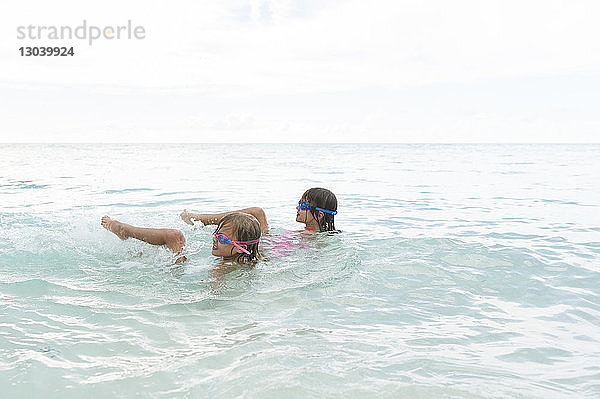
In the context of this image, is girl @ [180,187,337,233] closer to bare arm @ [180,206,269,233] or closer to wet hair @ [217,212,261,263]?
bare arm @ [180,206,269,233]

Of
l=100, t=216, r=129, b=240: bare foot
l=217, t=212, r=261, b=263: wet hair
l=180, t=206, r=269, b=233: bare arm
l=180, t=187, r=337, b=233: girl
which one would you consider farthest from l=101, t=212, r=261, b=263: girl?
l=180, t=187, r=337, b=233: girl

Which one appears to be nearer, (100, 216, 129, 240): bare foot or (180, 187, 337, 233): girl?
(100, 216, 129, 240): bare foot

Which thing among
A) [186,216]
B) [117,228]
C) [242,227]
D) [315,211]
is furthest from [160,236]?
[315,211]

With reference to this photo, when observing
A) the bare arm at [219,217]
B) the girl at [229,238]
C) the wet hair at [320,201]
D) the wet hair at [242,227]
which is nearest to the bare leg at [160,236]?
the girl at [229,238]

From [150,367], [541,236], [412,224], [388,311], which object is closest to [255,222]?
[388,311]

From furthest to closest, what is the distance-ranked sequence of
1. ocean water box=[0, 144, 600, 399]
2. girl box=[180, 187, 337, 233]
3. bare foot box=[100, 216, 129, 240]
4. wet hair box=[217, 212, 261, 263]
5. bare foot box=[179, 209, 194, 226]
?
1. bare foot box=[179, 209, 194, 226]
2. girl box=[180, 187, 337, 233]
3. bare foot box=[100, 216, 129, 240]
4. wet hair box=[217, 212, 261, 263]
5. ocean water box=[0, 144, 600, 399]

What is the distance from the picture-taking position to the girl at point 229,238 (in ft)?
18.8

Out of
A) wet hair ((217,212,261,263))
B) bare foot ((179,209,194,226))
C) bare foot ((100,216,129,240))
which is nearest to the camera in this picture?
wet hair ((217,212,261,263))

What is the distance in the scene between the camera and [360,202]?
527 inches

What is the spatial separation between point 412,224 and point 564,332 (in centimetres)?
527

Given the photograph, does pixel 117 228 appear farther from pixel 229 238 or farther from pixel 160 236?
pixel 229 238

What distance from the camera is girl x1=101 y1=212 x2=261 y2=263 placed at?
5.73 m

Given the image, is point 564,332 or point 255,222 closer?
point 564,332

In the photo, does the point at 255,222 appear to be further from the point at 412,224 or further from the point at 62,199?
the point at 62,199
